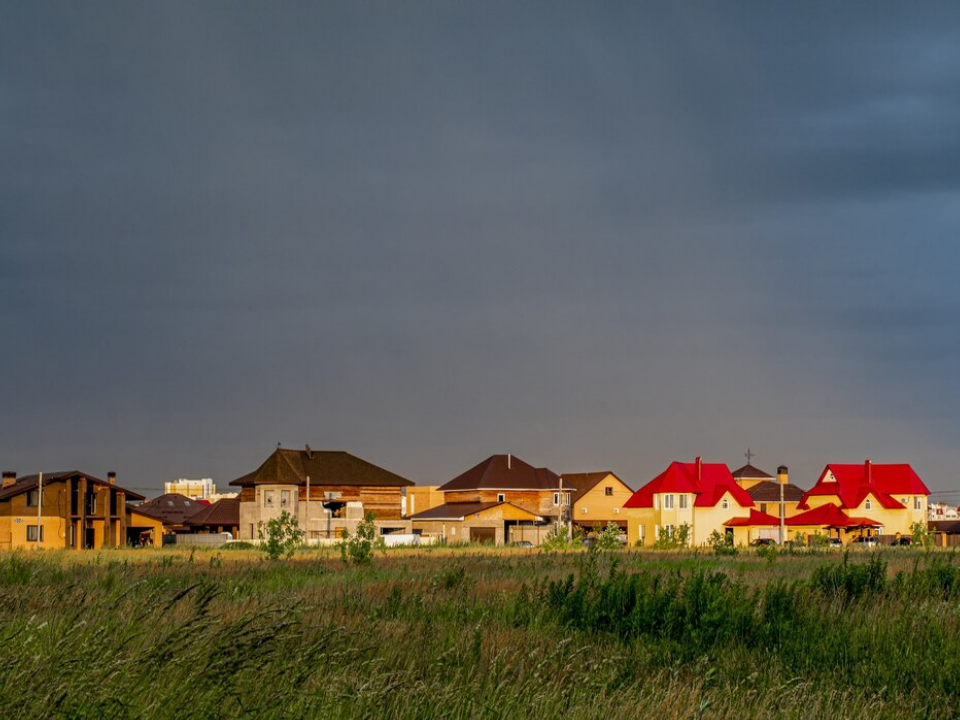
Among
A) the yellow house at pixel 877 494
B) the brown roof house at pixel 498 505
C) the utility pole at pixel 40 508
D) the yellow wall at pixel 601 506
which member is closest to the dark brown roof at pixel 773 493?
the yellow house at pixel 877 494

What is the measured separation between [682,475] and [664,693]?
79.7m

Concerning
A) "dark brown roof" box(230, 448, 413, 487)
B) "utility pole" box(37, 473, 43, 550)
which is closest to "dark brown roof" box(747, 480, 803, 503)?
"dark brown roof" box(230, 448, 413, 487)

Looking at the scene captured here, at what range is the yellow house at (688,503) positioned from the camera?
87.3 meters

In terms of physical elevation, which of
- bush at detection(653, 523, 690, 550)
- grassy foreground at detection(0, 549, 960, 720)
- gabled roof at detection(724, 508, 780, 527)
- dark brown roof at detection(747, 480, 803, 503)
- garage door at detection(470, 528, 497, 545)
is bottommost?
garage door at detection(470, 528, 497, 545)

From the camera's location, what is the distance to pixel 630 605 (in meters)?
16.9

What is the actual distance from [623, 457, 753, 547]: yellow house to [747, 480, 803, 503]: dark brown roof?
74.9 ft

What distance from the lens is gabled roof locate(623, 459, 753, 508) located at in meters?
87.6

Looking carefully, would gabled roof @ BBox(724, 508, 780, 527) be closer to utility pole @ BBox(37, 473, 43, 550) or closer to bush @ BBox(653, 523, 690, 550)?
bush @ BBox(653, 523, 690, 550)

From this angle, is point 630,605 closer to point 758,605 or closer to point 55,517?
point 758,605

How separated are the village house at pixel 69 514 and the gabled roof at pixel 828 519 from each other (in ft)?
180

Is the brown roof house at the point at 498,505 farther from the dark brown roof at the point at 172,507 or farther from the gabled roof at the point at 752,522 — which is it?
the dark brown roof at the point at 172,507

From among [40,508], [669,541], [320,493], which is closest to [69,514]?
[40,508]

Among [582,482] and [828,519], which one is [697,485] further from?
[582,482]

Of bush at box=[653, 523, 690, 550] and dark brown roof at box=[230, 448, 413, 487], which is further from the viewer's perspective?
dark brown roof at box=[230, 448, 413, 487]
